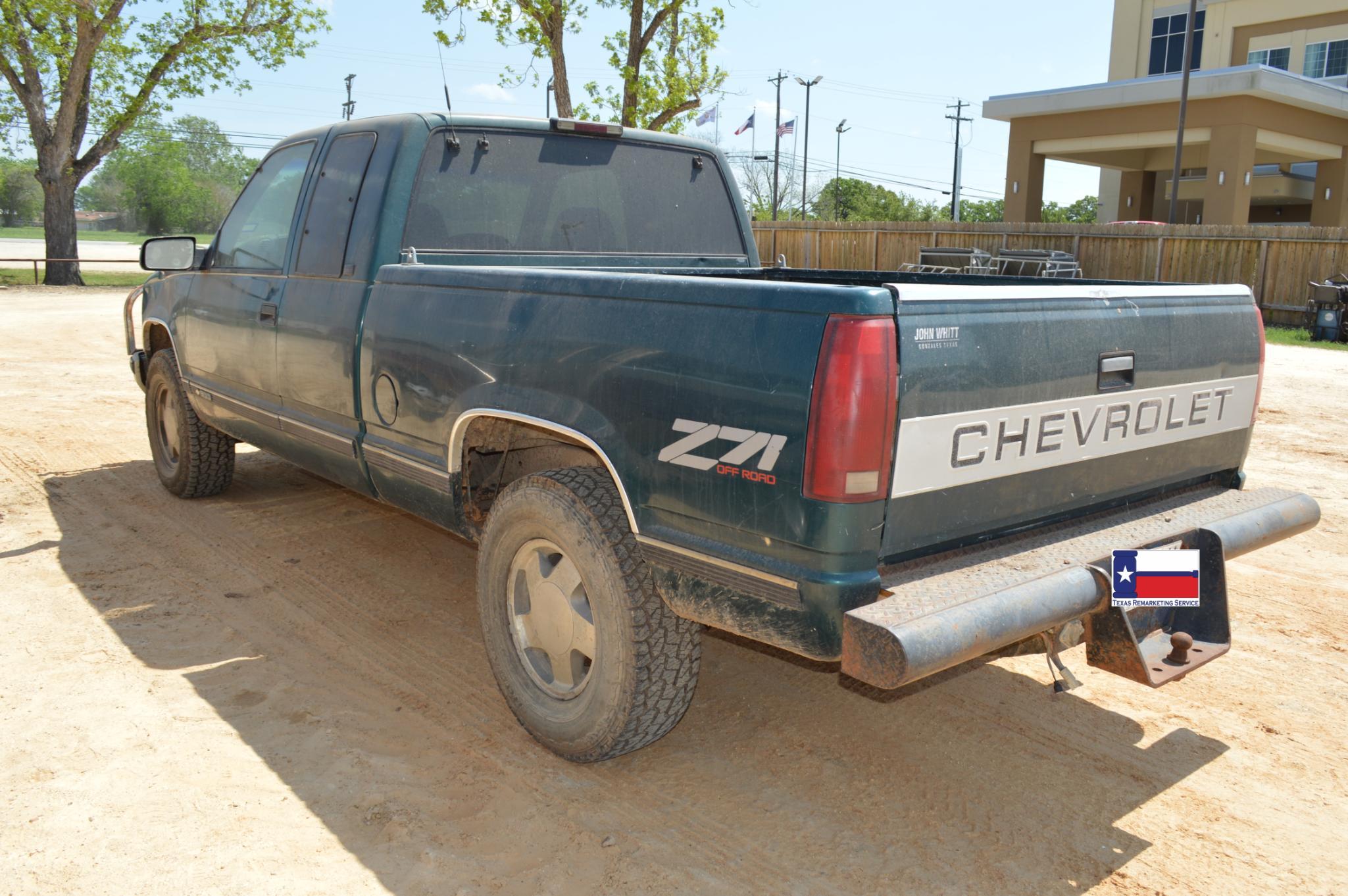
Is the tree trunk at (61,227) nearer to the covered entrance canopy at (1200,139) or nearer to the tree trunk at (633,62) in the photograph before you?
the tree trunk at (633,62)

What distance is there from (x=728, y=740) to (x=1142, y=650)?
53.3 inches

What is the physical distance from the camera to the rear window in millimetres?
4305

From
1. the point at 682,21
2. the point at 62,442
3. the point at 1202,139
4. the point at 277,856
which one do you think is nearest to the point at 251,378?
the point at 277,856

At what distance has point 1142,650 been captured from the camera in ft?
9.87

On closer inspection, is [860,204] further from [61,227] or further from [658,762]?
[658,762]

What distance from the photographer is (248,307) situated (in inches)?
197

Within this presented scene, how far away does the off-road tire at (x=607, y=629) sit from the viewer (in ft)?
9.98

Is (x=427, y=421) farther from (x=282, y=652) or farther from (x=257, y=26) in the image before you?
(x=257, y=26)

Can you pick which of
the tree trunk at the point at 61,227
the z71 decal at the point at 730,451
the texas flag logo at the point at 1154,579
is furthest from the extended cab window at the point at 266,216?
the tree trunk at the point at 61,227

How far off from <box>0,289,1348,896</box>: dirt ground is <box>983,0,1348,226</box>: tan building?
23924mm

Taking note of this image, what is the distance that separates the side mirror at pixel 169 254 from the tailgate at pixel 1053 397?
4074 mm

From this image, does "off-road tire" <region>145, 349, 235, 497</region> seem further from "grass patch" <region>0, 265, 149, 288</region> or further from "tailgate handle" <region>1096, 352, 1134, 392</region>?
"grass patch" <region>0, 265, 149, 288</region>

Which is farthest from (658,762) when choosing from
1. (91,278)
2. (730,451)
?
(91,278)

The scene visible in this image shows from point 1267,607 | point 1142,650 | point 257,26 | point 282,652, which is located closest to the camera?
point 1142,650
